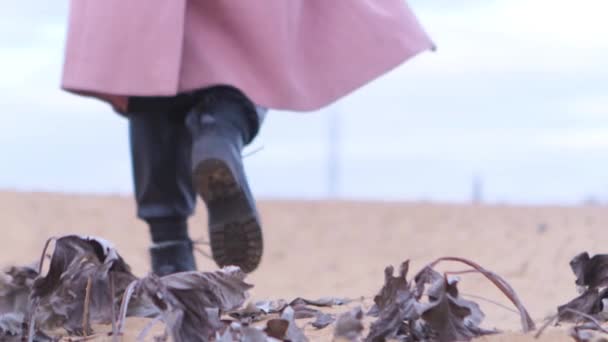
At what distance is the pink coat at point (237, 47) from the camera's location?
2641 mm

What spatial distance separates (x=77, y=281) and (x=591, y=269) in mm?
731

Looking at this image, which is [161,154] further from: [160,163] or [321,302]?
[321,302]

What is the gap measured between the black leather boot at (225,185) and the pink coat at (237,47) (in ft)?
0.35

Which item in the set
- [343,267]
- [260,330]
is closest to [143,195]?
[260,330]

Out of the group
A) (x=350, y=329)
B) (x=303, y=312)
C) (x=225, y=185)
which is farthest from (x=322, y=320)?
(x=225, y=185)

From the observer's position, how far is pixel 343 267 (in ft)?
21.1

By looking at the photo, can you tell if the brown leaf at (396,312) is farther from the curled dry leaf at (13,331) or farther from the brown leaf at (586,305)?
the curled dry leaf at (13,331)

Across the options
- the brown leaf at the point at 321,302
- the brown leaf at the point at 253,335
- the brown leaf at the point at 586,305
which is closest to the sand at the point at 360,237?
the brown leaf at the point at 321,302

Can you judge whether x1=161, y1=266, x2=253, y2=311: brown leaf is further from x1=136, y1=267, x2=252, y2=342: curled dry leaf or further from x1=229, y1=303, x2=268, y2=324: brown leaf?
x1=229, y1=303, x2=268, y2=324: brown leaf

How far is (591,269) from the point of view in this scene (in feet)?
5.21

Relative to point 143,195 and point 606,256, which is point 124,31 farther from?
point 606,256

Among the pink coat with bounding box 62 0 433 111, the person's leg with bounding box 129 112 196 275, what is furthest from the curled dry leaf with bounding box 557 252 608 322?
the person's leg with bounding box 129 112 196 275

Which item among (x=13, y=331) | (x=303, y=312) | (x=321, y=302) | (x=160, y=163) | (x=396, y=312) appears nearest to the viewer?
(x=396, y=312)

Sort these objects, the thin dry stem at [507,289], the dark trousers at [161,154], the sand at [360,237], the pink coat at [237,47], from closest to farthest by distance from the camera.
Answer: the thin dry stem at [507,289] < the pink coat at [237,47] < the dark trousers at [161,154] < the sand at [360,237]
